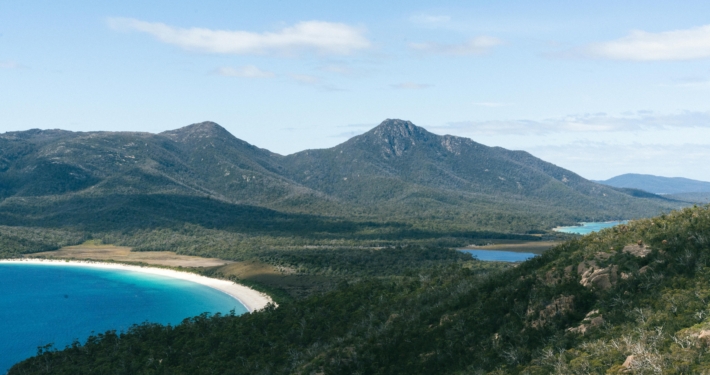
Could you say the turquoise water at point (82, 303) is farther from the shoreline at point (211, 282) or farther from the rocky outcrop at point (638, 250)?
the rocky outcrop at point (638, 250)

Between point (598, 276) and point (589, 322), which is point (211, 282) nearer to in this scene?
point (598, 276)

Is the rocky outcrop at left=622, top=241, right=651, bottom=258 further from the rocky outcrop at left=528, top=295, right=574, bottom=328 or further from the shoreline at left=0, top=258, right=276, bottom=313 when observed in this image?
the shoreline at left=0, top=258, right=276, bottom=313

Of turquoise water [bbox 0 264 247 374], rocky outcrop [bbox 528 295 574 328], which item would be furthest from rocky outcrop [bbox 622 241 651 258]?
turquoise water [bbox 0 264 247 374]

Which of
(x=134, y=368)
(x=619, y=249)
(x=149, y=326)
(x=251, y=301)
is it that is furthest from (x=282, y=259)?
(x=619, y=249)

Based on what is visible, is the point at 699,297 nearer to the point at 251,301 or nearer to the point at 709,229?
the point at 709,229

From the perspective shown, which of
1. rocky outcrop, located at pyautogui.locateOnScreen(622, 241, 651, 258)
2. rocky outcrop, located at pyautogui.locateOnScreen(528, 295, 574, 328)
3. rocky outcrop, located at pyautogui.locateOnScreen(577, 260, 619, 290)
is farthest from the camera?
rocky outcrop, located at pyautogui.locateOnScreen(622, 241, 651, 258)

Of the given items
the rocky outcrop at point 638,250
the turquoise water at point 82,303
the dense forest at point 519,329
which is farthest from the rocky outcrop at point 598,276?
the turquoise water at point 82,303
